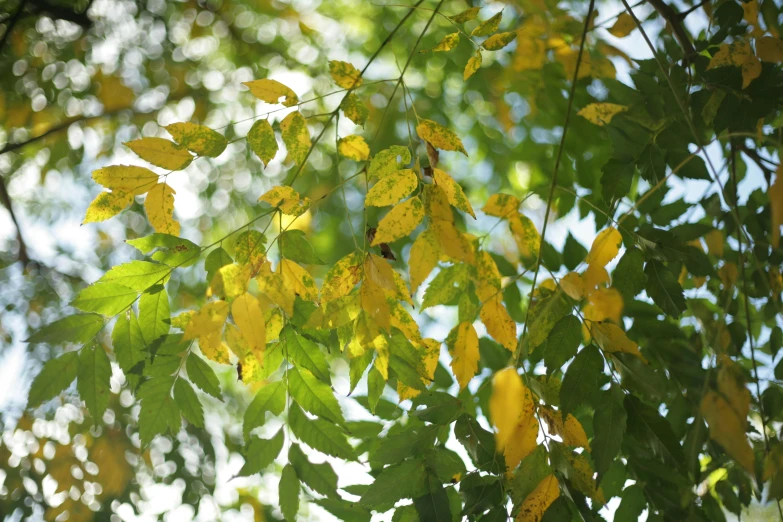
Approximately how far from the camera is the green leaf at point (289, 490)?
3.20ft

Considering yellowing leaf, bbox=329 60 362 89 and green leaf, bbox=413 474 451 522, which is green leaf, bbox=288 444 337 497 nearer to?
green leaf, bbox=413 474 451 522

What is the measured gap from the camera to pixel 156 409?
94cm

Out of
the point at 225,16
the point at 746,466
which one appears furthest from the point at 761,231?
the point at 225,16

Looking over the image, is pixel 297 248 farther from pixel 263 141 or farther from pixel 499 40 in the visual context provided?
pixel 499 40

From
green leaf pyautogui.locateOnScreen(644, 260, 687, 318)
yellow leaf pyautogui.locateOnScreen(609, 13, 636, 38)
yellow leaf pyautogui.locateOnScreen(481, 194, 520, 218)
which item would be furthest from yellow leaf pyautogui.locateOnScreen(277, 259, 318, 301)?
yellow leaf pyautogui.locateOnScreen(609, 13, 636, 38)

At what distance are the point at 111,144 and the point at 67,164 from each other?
0.23 m

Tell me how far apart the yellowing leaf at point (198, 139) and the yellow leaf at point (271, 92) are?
4.3 inches

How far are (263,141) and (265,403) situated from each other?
0.44 metres

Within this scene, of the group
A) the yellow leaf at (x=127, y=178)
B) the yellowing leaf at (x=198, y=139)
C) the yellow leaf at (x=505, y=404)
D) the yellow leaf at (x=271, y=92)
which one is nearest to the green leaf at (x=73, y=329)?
the yellow leaf at (x=127, y=178)

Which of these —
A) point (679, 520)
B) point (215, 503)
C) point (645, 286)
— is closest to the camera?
point (679, 520)

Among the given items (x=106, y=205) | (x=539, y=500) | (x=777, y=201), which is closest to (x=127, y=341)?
(x=106, y=205)

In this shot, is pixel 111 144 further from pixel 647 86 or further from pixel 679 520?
pixel 679 520

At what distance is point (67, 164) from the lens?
114 inches

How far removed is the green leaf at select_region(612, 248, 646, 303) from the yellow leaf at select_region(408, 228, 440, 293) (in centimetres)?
37
